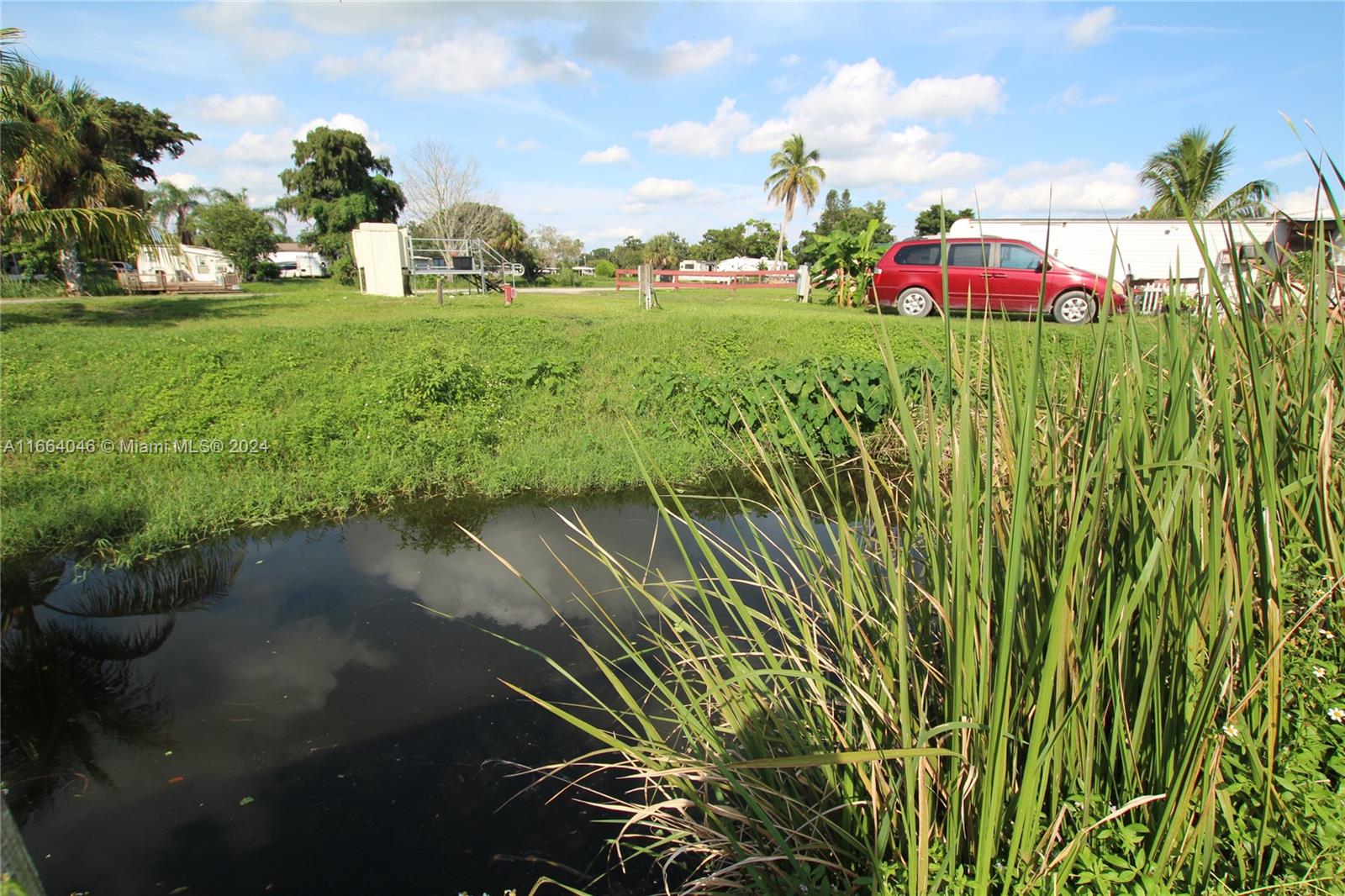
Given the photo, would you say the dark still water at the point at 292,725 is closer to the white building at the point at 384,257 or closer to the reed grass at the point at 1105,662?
the reed grass at the point at 1105,662

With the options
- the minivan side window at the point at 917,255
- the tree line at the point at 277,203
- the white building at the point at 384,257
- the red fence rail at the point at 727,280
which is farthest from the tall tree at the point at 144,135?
the minivan side window at the point at 917,255

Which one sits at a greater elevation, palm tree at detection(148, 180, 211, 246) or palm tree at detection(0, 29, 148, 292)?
palm tree at detection(148, 180, 211, 246)

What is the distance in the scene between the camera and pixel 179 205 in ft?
158

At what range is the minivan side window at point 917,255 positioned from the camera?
10.8m

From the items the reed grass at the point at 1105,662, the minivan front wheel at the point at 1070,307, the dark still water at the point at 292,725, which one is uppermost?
the minivan front wheel at the point at 1070,307

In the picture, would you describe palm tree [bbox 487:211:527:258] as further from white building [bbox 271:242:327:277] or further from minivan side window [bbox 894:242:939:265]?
minivan side window [bbox 894:242:939:265]

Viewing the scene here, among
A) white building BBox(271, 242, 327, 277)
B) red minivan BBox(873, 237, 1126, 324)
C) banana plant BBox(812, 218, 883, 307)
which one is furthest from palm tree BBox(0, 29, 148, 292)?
white building BBox(271, 242, 327, 277)

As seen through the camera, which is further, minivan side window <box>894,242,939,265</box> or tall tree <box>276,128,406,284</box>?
tall tree <box>276,128,406,284</box>

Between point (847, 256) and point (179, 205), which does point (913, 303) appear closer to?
point (847, 256)

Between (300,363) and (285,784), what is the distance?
18.1 ft

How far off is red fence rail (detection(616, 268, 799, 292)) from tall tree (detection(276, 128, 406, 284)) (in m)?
13.3

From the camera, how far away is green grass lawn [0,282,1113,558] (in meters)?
4.89

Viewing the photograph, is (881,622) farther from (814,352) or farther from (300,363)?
(814,352)

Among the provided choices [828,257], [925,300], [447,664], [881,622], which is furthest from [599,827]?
[828,257]
